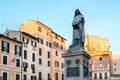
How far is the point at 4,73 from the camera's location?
1964 inches

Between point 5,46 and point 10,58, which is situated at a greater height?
point 5,46

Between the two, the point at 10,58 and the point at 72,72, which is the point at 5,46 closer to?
the point at 10,58

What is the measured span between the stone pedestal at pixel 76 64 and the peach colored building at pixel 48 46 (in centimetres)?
3492

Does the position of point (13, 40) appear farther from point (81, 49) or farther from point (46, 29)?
point (81, 49)

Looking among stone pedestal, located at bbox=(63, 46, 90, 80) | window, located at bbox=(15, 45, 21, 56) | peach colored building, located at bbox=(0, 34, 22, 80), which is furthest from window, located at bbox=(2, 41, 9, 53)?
stone pedestal, located at bbox=(63, 46, 90, 80)

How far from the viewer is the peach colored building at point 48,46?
202 ft

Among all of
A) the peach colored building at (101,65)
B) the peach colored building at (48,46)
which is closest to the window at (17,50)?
the peach colored building at (48,46)

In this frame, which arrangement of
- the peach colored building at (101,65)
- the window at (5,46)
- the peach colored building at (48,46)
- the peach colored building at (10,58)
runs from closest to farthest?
1. the peach colored building at (10,58)
2. the window at (5,46)
3. the peach colored building at (48,46)
4. the peach colored building at (101,65)

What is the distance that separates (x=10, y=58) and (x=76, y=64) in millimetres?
28481

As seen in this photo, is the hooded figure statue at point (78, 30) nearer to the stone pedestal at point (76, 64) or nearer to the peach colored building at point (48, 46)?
the stone pedestal at point (76, 64)

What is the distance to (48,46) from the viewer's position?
65.1 m

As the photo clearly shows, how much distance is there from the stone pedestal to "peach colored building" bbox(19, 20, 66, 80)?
34.9 m

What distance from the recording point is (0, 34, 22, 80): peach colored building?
49.6 m

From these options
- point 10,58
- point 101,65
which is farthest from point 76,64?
point 101,65
